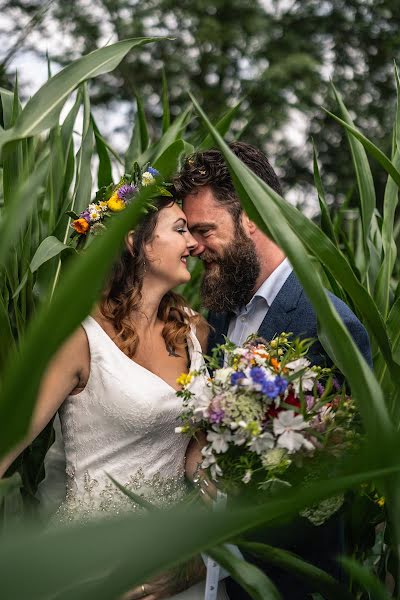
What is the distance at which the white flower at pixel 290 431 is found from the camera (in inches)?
47.6

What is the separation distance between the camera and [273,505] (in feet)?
1.90

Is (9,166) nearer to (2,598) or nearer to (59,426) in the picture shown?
(59,426)

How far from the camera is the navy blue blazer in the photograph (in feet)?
4.64

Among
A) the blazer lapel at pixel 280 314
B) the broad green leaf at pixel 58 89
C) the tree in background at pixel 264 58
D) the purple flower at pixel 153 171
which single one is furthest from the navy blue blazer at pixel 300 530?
the tree in background at pixel 264 58

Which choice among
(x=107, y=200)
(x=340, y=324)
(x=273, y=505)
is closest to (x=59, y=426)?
(x=107, y=200)

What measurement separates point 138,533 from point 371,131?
1152cm

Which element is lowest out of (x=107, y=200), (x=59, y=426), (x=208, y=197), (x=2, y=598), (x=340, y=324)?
(x=59, y=426)

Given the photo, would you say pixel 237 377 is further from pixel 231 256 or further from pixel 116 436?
pixel 231 256

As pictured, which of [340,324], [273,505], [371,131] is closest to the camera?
[273,505]

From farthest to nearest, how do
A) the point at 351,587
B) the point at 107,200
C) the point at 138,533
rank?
the point at 107,200, the point at 351,587, the point at 138,533

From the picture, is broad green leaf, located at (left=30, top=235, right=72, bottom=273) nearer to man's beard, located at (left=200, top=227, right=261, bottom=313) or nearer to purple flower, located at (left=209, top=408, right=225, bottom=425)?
purple flower, located at (left=209, top=408, right=225, bottom=425)

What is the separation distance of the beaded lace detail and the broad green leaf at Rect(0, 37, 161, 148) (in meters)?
0.90

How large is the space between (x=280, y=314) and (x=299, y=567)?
3.02 ft

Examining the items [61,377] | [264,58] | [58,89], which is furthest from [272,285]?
[264,58]
